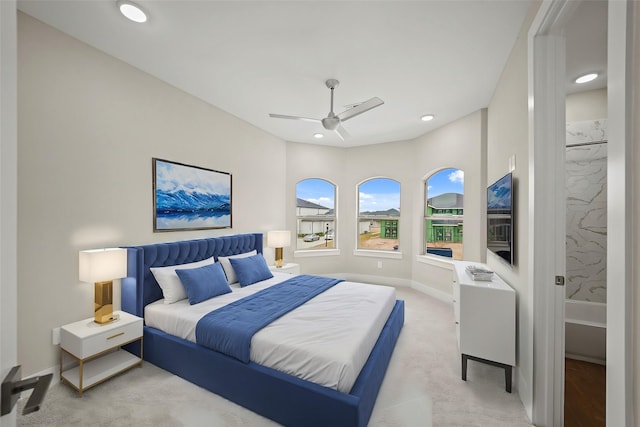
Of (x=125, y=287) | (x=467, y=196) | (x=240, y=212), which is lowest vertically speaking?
(x=125, y=287)

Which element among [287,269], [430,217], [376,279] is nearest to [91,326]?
[287,269]

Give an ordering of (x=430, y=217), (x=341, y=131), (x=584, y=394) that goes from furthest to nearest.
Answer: (x=430, y=217)
(x=341, y=131)
(x=584, y=394)

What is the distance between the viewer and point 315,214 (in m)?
5.82

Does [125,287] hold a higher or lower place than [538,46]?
lower

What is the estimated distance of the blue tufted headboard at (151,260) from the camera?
8.82 ft

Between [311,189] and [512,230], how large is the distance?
13.1ft

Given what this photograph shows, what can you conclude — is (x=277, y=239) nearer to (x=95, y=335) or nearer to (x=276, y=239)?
(x=276, y=239)

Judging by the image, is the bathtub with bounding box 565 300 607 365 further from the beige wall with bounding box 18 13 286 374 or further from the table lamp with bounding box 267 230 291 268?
the beige wall with bounding box 18 13 286 374

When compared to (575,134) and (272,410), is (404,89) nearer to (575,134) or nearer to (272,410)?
(575,134)

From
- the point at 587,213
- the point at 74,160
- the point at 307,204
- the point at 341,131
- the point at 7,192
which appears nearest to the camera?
the point at 7,192

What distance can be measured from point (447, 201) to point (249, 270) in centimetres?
350

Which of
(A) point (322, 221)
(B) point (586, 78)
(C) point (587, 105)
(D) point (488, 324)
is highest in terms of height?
(B) point (586, 78)

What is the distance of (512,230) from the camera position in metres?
2.26

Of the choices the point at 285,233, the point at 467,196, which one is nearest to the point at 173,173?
the point at 285,233
